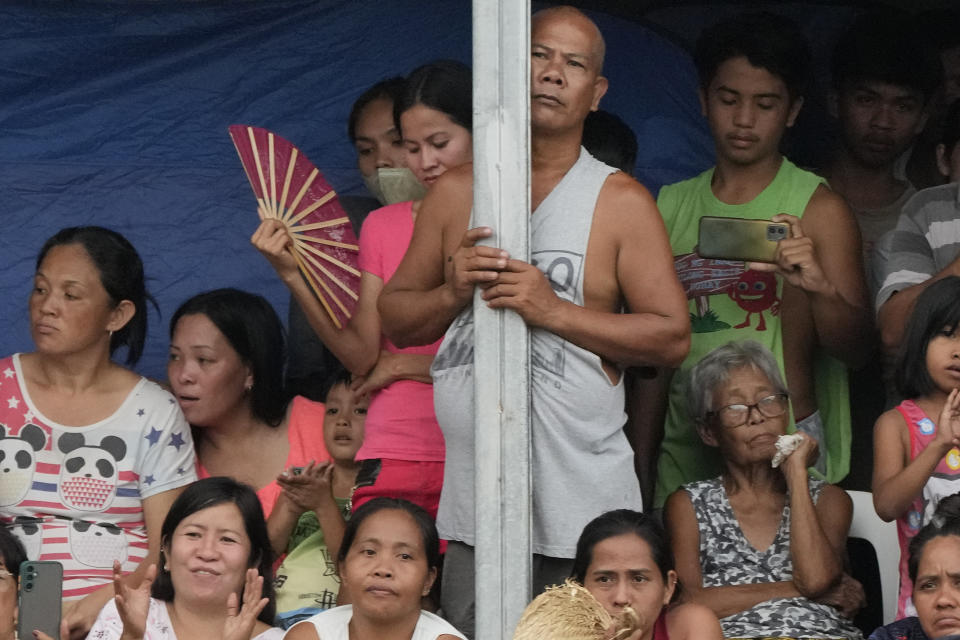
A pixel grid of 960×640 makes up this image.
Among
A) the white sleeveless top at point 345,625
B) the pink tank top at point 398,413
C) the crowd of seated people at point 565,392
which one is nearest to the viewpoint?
the crowd of seated people at point 565,392

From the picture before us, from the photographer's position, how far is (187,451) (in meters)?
4.41

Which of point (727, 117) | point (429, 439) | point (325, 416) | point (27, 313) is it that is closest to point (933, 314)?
point (727, 117)

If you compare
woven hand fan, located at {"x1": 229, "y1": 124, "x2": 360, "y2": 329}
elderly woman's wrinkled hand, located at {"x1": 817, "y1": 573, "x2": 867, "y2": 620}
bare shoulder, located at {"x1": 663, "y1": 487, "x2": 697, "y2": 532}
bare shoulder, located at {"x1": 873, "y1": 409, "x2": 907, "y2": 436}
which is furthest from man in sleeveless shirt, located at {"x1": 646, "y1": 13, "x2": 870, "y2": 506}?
woven hand fan, located at {"x1": 229, "y1": 124, "x2": 360, "y2": 329}

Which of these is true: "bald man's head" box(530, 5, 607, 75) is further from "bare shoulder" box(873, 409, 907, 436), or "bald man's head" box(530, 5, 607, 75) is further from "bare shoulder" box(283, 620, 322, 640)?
"bare shoulder" box(283, 620, 322, 640)

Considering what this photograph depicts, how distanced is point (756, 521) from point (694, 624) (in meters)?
0.54

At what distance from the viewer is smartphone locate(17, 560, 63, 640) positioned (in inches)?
140

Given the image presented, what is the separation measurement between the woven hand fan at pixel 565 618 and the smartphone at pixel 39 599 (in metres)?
1.48

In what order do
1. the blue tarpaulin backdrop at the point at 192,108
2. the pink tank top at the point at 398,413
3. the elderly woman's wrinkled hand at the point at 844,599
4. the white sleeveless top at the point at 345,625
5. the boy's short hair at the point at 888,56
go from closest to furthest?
the white sleeveless top at the point at 345,625, the elderly woman's wrinkled hand at the point at 844,599, the pink tank top at the point at 398,413, the boy's short hair at the point at 888,56, the blue tarpaulin backdrop at the point at 192,108

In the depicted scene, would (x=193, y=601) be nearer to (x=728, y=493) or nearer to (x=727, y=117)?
(x=728, y=493)

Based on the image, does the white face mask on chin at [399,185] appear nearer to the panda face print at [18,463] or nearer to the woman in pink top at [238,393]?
the woman in pink top at [238,393]

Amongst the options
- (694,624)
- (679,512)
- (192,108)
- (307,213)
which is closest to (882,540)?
(679,512)

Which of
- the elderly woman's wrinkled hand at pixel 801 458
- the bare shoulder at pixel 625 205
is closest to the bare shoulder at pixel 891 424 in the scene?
the elderly woman's wrinkled hand at pixel 801 458

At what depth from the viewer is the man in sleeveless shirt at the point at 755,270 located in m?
4.37

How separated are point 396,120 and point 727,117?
87 centimetres
